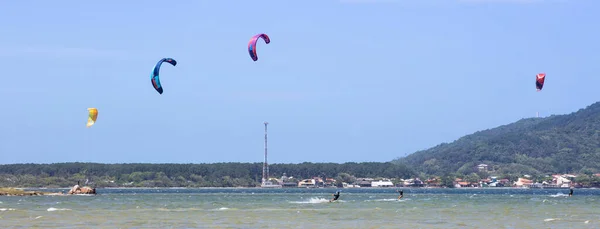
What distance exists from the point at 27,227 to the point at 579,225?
2435 centimetres

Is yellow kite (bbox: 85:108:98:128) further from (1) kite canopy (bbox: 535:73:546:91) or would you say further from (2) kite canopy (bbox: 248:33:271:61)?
(1) kite canopy (bbox: 535:73:546:91)

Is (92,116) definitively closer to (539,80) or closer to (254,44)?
(254,44)

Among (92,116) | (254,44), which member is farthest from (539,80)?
(92,116)

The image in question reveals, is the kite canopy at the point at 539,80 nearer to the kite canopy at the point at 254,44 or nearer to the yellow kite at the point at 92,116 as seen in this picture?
the kite canopy at the point at 254,44

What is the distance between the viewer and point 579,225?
4728cm

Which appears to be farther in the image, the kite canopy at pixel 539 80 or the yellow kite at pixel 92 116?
the yellow kite at pixel 92 116

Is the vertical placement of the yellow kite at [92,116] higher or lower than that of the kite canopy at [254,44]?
lower

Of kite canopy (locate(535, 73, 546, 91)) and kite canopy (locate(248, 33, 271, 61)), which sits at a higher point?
kite canopy (locate(248, 33, 271, 61))

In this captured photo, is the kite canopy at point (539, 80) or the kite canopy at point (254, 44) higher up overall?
the kite canopy at point (254, 44)

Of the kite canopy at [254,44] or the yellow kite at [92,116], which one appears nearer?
the kite canopy at [254,44]

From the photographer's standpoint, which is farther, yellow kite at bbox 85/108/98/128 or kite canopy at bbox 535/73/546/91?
yellow kite at bbox 85/108/98/128

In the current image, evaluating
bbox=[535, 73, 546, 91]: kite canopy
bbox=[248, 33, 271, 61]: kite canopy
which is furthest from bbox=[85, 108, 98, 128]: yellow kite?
bbox=[535, 73, 546, 91]: kite canopy

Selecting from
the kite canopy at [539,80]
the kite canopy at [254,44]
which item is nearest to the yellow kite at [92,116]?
the kite canopy at [254,44]

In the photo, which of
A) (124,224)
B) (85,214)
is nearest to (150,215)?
(85,214)
